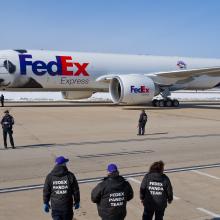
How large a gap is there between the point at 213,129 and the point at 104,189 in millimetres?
15792

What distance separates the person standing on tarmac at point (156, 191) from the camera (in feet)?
19.1

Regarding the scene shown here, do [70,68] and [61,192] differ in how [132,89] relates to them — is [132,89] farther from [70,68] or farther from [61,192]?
[61,192]

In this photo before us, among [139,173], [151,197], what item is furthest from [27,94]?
[151,197]

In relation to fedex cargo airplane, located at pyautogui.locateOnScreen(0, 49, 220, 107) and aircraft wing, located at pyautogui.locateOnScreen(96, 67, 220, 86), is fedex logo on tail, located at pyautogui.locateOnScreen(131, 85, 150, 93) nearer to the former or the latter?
fedex cargo airplane, located at pyautogui.locateOnScreen(0, 49, 220, 107)

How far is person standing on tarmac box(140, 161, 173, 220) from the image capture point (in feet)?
19.1

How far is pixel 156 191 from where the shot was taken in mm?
5809

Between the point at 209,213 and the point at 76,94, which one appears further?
the point at 76,94

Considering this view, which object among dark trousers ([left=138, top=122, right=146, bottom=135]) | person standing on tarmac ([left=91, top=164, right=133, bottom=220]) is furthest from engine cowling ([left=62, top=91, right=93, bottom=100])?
person standing on tarmac ([left=91, top=164, right=133, bottom=220])

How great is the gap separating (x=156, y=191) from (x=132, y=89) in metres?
25.7

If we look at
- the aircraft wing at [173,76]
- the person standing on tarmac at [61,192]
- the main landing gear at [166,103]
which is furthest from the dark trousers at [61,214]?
the main landing gear at [166,103]

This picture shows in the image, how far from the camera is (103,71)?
3475 centimetres

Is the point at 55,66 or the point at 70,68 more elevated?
the point at 55,66

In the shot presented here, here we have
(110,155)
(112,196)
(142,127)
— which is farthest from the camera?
(142,127)

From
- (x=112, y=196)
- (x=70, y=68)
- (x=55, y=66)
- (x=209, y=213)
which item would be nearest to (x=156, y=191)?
(x=112, y=196)
